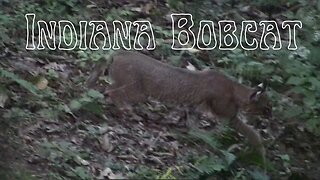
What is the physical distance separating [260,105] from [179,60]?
5.31 ft

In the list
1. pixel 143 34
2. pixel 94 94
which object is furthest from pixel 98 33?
pixel 94 94

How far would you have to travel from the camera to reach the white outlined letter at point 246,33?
1100 centimetres

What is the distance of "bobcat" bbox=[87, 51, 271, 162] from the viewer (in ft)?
28.2

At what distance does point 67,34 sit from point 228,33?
7.80 ft

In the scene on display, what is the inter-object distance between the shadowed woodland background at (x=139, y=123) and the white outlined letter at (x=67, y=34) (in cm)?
13

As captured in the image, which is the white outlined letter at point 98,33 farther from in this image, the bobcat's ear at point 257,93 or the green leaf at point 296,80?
the green leaf at point 296,80

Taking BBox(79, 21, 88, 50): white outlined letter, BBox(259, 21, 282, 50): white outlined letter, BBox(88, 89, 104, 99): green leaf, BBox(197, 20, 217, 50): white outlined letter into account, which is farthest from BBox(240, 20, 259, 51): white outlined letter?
BBox(88, 89, 104, 99): green leaf

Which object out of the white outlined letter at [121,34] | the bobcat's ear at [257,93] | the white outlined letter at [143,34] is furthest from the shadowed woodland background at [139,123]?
the white outlined letter at [121,34]

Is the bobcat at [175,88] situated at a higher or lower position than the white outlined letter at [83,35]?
lower

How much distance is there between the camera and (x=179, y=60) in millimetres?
10117

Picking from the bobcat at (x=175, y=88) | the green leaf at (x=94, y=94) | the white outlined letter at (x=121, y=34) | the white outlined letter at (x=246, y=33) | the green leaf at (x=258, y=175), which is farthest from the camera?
the white outlined letter at (x=246, y=33)

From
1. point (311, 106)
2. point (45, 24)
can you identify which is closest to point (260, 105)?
point (311, 106)

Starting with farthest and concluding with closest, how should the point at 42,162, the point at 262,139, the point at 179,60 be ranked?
1. the point at 179,60
2. the point at 262,139
3. the point at 42,162

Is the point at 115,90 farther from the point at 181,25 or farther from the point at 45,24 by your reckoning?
the point at 181,25
